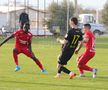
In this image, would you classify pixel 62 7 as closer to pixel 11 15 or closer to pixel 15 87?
pixel 11 15

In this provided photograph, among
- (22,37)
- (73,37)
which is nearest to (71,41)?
(73,37)

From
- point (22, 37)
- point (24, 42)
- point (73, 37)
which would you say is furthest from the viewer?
point (24, 42)

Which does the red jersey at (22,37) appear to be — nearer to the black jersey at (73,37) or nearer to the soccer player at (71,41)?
the soccer player at (71,41)

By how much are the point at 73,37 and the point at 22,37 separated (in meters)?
2.99

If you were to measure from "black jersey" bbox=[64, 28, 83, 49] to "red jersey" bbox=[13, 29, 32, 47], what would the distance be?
2.64 m

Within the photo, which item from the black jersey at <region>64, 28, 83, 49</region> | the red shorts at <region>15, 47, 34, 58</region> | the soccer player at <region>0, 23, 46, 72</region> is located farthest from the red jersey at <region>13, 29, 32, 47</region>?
the black jersey at <region>64, 28, 83, 49</region>

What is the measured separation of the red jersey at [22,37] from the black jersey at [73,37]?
2641 millimetres

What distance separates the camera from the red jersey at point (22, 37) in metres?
18.9

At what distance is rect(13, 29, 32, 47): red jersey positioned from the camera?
18.9 metres

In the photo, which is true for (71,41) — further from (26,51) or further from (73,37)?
(26,51)

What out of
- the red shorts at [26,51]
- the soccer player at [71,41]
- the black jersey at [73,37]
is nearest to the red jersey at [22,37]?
the red shorts at [26,51]

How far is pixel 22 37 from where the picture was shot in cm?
1895

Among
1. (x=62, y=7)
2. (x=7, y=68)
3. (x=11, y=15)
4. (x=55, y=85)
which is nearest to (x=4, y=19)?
(x=11, y=15)

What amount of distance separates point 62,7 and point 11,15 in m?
12.3
